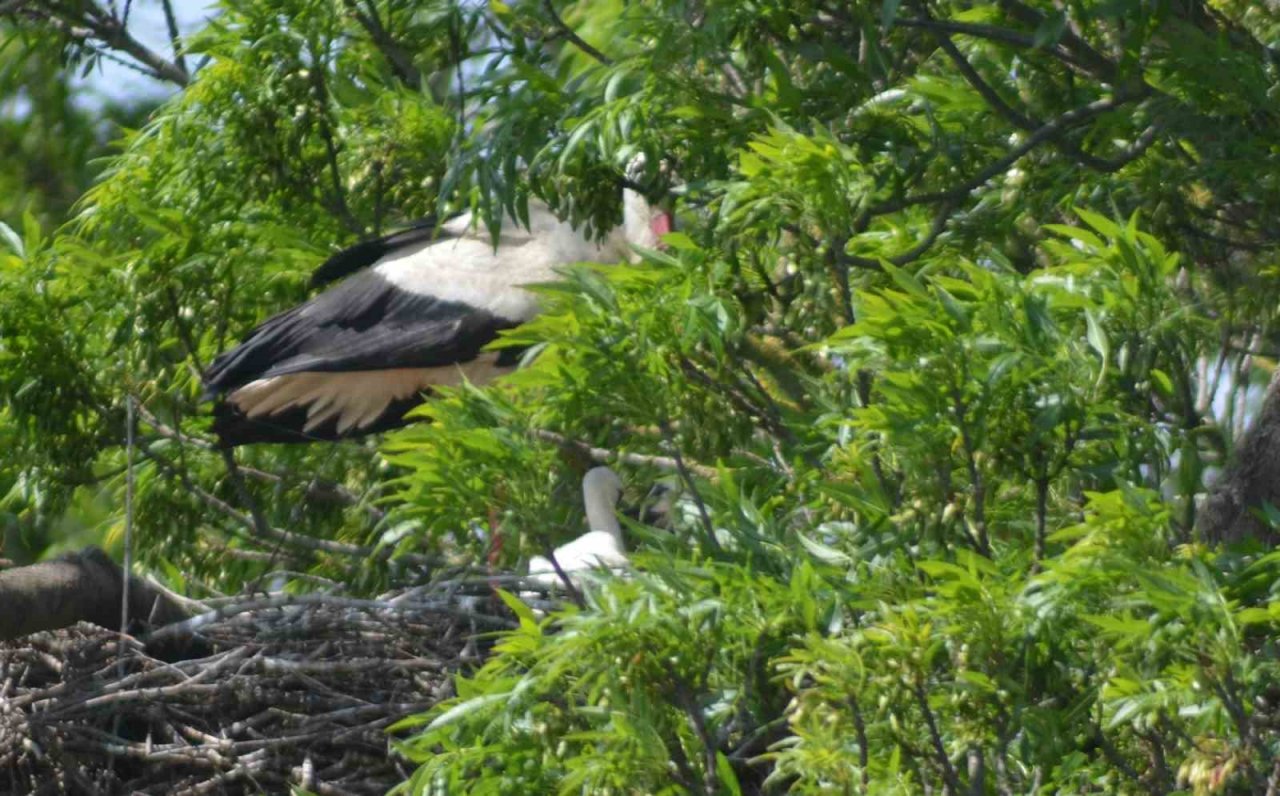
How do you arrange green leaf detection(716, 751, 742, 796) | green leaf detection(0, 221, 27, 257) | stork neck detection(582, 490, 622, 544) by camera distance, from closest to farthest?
1. green leaf detection(716, 751, 742, 796)
2. stork neck detection(582, 490, 622, 544)
3. green leaf detection(0, 221, 27, 257)

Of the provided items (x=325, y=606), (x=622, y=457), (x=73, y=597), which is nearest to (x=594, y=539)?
(x=325, y=606)

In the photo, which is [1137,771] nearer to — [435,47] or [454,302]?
[435,47]

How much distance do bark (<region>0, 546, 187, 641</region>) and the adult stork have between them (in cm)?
139

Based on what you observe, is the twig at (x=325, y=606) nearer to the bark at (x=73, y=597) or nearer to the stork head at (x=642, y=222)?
the bark at (x=73, y=597)

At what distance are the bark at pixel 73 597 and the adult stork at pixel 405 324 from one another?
1.39 m

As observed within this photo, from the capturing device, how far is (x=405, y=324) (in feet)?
25.6

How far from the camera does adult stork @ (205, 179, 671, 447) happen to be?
7.41m

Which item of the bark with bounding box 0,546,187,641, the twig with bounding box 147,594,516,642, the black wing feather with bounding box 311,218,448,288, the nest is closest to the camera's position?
the bark with bounding box 0,546,187,641

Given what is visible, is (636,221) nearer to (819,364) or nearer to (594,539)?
(819,364)

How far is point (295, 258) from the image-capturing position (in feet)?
22.9

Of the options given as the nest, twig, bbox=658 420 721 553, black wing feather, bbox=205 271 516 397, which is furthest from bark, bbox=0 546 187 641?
twig, bbox=658 420 721 553

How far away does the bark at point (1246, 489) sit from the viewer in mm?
4707

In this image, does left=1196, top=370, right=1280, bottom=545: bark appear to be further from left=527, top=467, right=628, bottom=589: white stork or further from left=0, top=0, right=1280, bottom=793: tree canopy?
left=527, top=467, right=628, bottom=589: white stork

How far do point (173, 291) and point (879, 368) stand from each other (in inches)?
132
